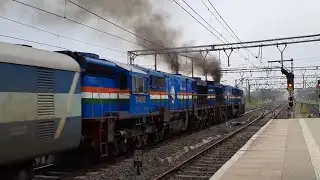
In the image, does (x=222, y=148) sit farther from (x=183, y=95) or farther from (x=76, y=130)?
(x=76, y=130)

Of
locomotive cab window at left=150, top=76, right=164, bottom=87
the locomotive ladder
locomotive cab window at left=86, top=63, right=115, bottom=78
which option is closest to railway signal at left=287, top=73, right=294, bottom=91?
locomotive cab window at left=150, top=76, right=164, bottom=87

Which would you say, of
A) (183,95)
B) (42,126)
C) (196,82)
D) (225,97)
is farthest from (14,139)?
(225,97)

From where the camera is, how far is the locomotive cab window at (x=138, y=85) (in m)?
15.6

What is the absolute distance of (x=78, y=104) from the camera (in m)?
10.8

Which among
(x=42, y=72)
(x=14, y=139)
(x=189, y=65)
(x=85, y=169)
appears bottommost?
(x=85, y=169)

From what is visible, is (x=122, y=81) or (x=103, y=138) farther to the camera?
(x=122, y=81)

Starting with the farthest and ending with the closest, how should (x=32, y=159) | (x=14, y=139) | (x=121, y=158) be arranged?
(x=121, y=158), (x=32, y=159), (x=14, y=139)

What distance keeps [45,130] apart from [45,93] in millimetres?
794

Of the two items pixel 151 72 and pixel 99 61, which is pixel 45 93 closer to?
pixel 99 61

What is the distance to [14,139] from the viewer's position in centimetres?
821

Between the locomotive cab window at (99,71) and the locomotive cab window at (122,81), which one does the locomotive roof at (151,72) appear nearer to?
the locomotive cab window at (122,81)

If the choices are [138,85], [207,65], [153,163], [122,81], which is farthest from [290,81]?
[153,163]

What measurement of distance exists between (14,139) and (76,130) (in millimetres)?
2538

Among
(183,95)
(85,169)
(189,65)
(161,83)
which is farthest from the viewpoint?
(189,65)
